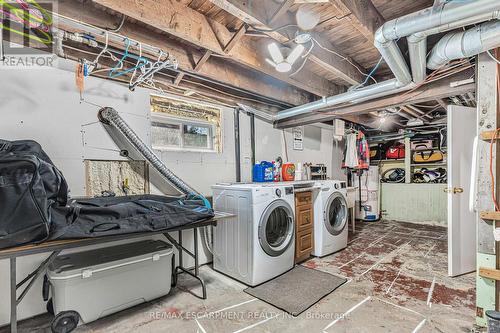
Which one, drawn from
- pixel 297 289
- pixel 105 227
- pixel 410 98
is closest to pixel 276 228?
pixel 297 289

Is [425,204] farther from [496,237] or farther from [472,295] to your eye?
[496,237]

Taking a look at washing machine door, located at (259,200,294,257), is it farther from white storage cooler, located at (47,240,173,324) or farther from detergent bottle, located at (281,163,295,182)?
detergent bottle, located at (281,163,295,182)

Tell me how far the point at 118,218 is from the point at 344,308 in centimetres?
194

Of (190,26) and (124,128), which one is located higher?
(190,26)

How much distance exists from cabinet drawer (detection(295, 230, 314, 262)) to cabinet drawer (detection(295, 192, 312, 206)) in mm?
364

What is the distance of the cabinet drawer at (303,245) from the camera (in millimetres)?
3016

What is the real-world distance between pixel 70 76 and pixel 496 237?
3.59 metres

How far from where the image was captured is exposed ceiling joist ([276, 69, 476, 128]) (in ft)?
7.77

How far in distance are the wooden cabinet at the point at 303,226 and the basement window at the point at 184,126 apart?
127 centimetres

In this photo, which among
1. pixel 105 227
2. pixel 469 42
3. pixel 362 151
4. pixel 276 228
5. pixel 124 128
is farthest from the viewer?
pixel 362 151

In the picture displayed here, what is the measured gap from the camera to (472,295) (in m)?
2.22

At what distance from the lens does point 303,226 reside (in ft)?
10.2

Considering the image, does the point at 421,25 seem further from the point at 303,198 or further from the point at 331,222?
the point at 331,222

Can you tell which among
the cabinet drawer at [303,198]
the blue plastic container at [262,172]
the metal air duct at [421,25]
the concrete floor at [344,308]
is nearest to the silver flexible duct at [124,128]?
the concrete floor at [344,308]
